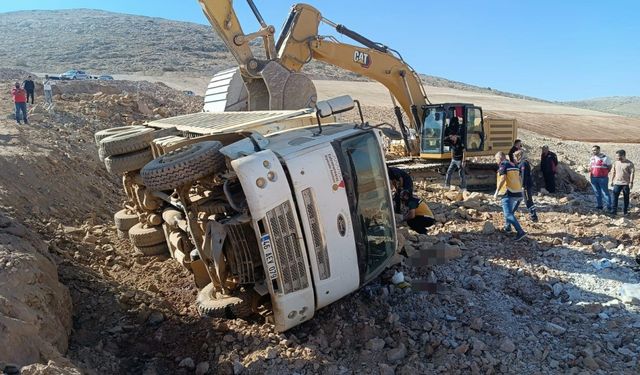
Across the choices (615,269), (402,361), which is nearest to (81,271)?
(402,361)

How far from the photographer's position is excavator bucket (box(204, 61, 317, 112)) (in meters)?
9.21

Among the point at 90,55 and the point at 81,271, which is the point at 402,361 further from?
the point at 90,55

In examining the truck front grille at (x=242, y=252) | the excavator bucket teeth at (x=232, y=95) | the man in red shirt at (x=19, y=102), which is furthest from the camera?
the man in red shirt at (x=19, y=102)

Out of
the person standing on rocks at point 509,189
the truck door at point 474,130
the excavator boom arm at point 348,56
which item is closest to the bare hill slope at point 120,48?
the excavator boom arm at point 348,56

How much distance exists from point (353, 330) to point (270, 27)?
21.5 feet

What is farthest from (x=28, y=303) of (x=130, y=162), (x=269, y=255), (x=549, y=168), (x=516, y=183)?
(x=549, y=168)

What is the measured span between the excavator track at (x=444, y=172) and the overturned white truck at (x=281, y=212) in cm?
747

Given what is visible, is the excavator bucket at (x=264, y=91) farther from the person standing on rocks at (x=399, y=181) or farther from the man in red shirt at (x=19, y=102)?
the man in red shirt at (x=19, y=102)

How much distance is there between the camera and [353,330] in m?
5.12

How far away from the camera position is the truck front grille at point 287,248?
461 centimetres

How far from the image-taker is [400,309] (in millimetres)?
5609

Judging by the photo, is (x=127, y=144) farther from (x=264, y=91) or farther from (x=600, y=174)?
(x=600, y=174)

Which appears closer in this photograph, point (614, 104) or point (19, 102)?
point (19, 102)

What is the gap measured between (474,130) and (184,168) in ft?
32.8
